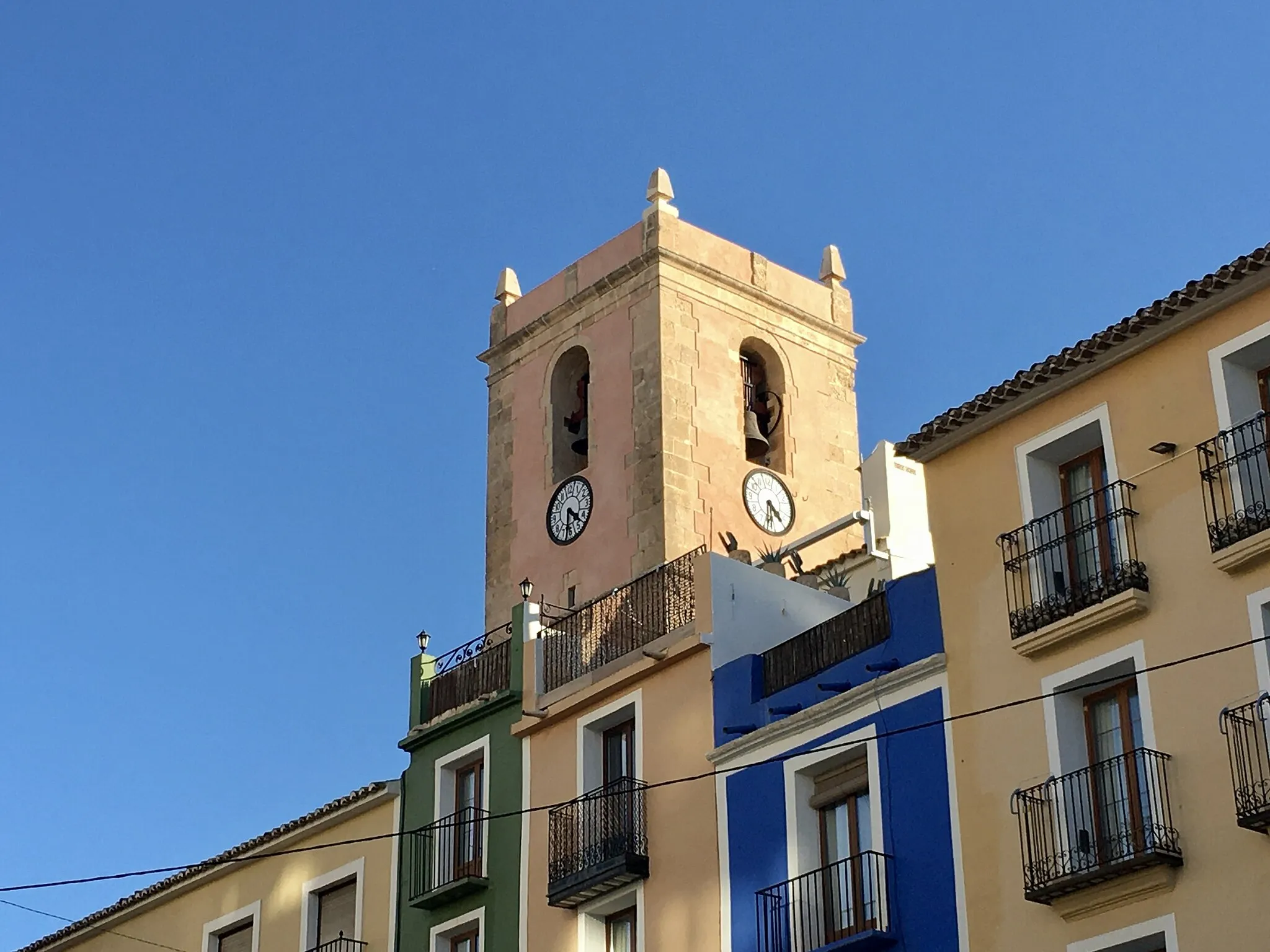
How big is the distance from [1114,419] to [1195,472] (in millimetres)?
1268

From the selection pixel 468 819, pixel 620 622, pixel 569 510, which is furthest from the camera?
pixel 569 510

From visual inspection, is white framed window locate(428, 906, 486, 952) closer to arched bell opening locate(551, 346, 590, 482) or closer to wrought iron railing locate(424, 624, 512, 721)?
wrought iron railing locate(424, 624, 512, 721)

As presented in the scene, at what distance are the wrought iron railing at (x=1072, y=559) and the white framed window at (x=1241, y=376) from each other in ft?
3.85

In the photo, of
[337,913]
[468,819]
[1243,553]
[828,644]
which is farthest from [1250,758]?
[337,913]

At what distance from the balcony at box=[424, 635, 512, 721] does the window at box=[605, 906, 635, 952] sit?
395cm

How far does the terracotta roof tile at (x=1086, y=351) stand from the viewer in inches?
850

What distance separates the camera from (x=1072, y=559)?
22625 mm

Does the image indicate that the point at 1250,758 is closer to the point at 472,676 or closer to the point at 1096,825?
the point at 1096,825

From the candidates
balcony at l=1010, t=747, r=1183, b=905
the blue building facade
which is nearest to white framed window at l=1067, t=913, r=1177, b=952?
balcony at l=1010, t=747, r=1183, b=905

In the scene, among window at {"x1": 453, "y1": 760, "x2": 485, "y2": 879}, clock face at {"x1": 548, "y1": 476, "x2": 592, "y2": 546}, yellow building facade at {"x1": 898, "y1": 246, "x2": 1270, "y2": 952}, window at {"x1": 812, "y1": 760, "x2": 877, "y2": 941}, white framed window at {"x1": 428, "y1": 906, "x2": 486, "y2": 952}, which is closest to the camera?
yellow building facade at {"x1": 898, "y1": 246, "x2": 1270, "y2": 952}

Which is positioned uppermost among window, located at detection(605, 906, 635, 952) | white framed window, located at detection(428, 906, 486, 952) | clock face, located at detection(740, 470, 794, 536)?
clock face, located at detection(740, 470, 794, 536)

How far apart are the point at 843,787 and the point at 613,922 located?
398 centimetres

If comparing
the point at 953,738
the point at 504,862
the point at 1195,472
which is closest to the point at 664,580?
the point at 504,862

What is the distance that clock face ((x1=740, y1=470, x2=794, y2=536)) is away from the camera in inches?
1506
